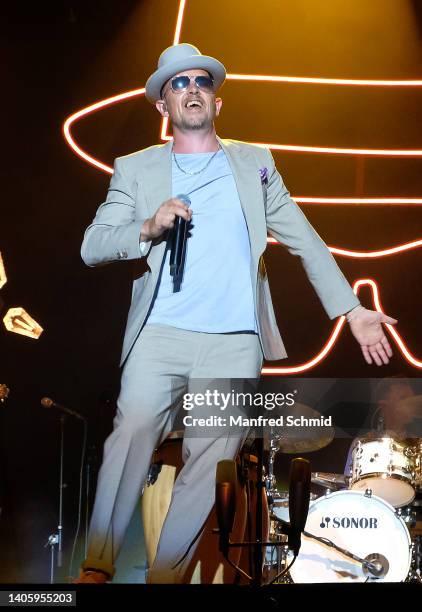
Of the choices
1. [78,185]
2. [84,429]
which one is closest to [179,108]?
[78,185]

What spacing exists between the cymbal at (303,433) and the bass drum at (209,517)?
107cm

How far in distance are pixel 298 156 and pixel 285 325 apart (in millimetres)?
1076

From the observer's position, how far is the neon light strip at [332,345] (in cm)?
505

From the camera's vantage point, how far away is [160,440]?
3.29 meters

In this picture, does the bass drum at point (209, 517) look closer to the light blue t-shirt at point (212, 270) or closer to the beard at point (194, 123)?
the light blue t-shirt at point (212, 270)

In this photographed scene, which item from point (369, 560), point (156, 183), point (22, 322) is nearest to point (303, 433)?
point (369, 560)

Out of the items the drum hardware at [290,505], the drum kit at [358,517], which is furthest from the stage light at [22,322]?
the drum hardware at [290,505]

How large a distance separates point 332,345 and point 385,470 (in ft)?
2.69

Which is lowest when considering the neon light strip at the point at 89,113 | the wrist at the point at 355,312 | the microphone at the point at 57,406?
the wrist at the point at 355,312

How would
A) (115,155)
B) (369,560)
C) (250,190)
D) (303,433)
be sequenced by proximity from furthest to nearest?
(115,155) < (303,433) < (369,560) < (250,190)

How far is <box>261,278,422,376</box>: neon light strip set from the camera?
505 centimetres

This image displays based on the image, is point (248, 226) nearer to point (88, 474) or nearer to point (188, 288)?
point (188, 288)

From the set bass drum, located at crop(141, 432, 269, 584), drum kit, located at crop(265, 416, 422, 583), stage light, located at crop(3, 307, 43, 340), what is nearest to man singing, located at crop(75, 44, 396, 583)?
bass drum, located at crop(141, 432, 269, 584)

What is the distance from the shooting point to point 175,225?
10.1 feet
